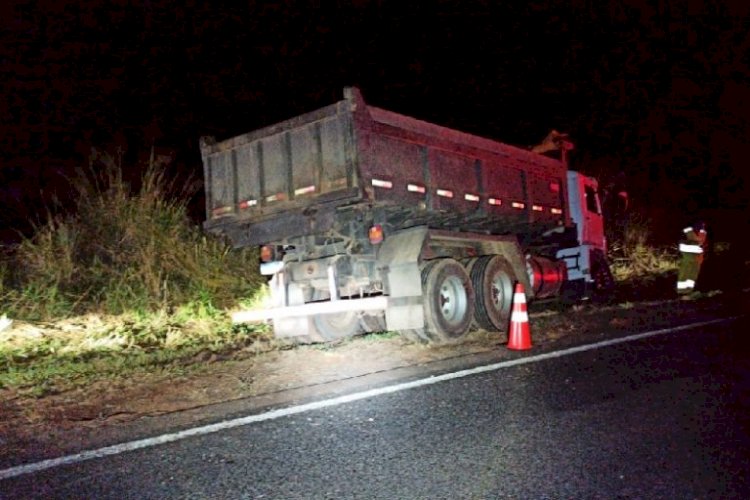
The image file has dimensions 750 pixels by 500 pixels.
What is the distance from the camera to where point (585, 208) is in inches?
465

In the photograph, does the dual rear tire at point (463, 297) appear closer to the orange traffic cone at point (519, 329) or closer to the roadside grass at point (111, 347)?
the orange traffic cone at point (519, 329)

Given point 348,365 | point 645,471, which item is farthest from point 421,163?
point 645,471

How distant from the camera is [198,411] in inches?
186

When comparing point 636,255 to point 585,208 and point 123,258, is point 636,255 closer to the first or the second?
point 585,208

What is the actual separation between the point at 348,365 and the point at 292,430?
2264 mm

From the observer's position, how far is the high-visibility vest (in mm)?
11828

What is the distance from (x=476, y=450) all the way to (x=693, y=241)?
1054cm

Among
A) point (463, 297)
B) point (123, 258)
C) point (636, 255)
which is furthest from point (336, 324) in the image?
point (636, 255)

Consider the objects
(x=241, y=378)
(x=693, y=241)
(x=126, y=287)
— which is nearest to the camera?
(x=241, y=378)

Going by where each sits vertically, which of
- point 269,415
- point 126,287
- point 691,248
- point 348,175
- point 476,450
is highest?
point 348,175

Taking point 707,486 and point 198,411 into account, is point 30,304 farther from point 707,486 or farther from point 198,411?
point 707,486

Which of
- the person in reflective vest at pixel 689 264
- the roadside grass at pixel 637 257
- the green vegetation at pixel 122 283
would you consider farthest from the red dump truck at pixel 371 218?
the roadside grass at pixel 637 257

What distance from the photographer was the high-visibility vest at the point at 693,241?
466 inches

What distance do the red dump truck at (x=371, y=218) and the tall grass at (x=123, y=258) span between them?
2.90 metres
